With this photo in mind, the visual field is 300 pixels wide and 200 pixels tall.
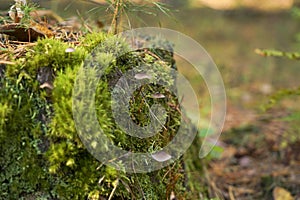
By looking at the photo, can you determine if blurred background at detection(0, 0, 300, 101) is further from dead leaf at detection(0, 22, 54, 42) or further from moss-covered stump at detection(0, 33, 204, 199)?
moss-covered stump at detection(0, 33, 204, 199)

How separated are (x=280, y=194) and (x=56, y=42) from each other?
1.75 metres

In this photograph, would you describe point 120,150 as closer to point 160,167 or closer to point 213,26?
point 160,167

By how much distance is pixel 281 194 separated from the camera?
2514mm

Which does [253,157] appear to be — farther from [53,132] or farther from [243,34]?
[243,34]

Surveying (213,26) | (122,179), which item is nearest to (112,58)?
(122,179)

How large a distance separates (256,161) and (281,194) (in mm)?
747

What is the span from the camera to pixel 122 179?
155cm

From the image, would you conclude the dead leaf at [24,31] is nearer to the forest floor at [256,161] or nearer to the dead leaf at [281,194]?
the forest floor at [256,161]

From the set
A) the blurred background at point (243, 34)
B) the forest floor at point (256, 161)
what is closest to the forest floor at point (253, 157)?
the forest floor at point (256, 161)

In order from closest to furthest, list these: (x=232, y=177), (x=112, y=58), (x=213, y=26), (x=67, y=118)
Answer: (x=67, y=118), (x=112, y=58), (x=232, y=177), (x=213, y=26)

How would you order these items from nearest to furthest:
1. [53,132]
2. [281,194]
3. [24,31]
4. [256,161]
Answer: [53,132], [24,31], [281,194], [256,161]

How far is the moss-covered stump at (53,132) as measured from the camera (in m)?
1.48

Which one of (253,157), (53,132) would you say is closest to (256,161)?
(253,157)

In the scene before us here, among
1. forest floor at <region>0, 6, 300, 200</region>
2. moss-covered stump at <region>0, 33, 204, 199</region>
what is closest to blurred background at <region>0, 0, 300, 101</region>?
forest floor at <region>0, 6, 300, 200</region>
